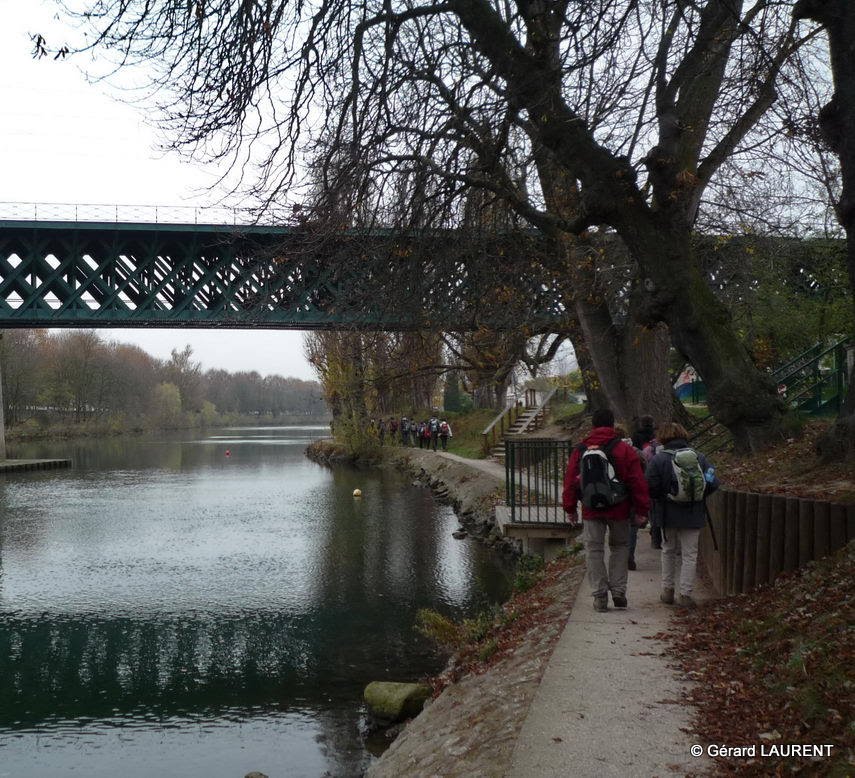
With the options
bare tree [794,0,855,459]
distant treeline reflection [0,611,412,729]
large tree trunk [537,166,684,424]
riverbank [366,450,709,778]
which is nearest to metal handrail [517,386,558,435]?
large tree trunk [537,166,684,424]

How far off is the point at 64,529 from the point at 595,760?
22.9m

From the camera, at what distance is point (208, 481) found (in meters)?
41.1

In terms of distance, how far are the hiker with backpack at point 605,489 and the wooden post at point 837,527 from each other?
1.69 metres

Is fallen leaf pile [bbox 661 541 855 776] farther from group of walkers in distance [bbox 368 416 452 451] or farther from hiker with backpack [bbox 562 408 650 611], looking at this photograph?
group of walkers in distance [bbox 368 416 452 451]

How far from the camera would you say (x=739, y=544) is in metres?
8.04

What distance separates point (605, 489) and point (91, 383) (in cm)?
10234

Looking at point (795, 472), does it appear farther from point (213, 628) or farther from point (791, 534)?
point (213, 628)

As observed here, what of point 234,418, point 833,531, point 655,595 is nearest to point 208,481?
point 655,595

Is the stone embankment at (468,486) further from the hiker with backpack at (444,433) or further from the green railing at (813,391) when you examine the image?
the green railing at (813,391)

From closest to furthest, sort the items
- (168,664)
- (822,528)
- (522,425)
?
(822,528) → (168,664) → (522,425)

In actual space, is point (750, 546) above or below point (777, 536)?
below

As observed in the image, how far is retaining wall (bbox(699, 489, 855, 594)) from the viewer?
6.69 meters

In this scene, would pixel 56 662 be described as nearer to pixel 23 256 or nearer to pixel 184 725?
pixel 184 725

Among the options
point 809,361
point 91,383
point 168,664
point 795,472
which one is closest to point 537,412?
point 809,361
